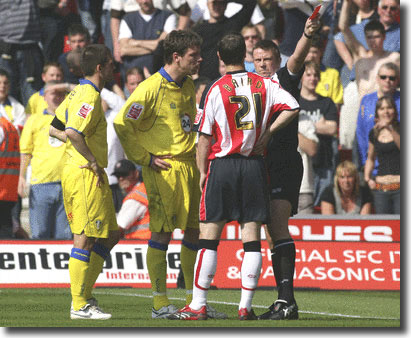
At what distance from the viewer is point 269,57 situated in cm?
818

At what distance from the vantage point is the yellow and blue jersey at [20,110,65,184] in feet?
40.4

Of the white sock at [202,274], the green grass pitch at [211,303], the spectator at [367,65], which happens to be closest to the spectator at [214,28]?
the spectator at [367,65]

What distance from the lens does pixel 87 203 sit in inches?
311

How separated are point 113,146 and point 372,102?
3.60 m

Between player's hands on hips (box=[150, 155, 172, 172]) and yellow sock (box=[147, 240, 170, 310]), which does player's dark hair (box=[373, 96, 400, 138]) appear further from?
yellow sock (box=[147, 240, 170, 310])

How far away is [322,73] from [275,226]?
623cm

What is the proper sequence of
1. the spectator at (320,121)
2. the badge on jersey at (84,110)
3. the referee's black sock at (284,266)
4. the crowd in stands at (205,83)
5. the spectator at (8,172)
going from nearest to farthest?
the badge on jersey at (84,110)
the referee's black sock at (284,266)
the crowd in stands at (205,83)
the spectator at (8,172)
the spectator at (320,121)

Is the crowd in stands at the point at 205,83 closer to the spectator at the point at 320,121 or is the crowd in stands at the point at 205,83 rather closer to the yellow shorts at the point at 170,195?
the spectator at the point at 320,121

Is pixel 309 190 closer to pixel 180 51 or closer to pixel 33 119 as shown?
A: pixel 33 119

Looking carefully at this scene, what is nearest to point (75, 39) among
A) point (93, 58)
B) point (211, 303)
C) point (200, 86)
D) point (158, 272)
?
point (200, 86)

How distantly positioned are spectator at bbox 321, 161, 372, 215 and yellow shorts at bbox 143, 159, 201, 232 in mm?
4826

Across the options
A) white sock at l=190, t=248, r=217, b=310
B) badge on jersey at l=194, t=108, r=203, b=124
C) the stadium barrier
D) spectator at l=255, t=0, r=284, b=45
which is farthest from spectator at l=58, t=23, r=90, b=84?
white sock at l=190, t=248, r=217, b=310

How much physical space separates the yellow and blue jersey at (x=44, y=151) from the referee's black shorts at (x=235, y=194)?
5.21 m

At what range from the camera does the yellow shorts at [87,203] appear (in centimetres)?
788
